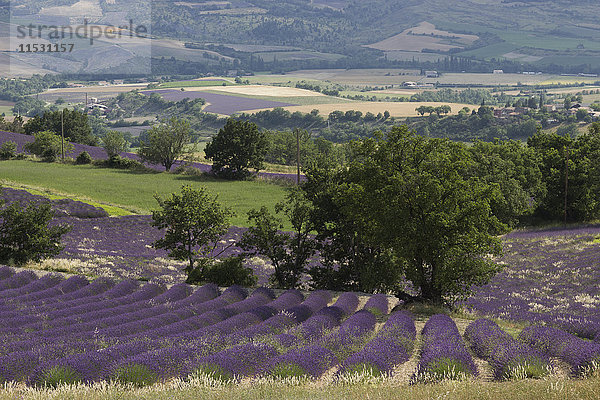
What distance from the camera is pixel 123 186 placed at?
86000 mm

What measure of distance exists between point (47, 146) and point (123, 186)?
2981cm

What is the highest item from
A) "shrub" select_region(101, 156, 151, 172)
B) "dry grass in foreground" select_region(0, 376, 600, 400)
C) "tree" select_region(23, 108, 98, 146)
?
"tree" select_region(23, 108, 98, 146)

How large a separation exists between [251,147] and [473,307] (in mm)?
70581

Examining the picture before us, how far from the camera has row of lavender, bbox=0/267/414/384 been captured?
15164 millimetres

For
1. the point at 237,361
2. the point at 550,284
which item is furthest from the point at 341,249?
the point at 237,361

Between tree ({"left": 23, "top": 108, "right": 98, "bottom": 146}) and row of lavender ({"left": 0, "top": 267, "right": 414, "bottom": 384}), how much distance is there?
103820 millimetres

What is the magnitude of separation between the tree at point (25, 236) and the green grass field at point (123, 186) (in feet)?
97.4

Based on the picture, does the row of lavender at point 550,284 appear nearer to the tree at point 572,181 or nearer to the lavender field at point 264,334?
the lavender field at point 264,334

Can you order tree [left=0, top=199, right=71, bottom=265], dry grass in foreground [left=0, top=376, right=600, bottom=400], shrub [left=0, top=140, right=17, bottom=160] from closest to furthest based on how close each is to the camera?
dry grass in foreground [left=0, top=376, right=600, bottom=400]
tree [left=0, top=199, right=71, bottom=265]
shrub [left=0, top=140, right=17, bottom=160]

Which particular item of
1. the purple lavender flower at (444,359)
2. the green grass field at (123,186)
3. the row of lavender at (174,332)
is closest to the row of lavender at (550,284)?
the purple lavender flower at (444,359)

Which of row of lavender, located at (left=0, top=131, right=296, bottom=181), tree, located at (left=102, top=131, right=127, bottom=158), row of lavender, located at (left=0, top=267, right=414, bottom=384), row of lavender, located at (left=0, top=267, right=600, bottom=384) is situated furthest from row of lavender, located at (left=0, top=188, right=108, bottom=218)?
tree, located at (left=102, top=131, right=127, bottom=158)

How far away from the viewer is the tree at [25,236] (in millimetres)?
38000

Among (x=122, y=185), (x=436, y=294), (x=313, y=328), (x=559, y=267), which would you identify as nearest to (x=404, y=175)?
(x=436, y=294)

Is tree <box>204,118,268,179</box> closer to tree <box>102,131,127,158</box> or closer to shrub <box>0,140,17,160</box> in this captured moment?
tree <box>102,131,127,158</box>
